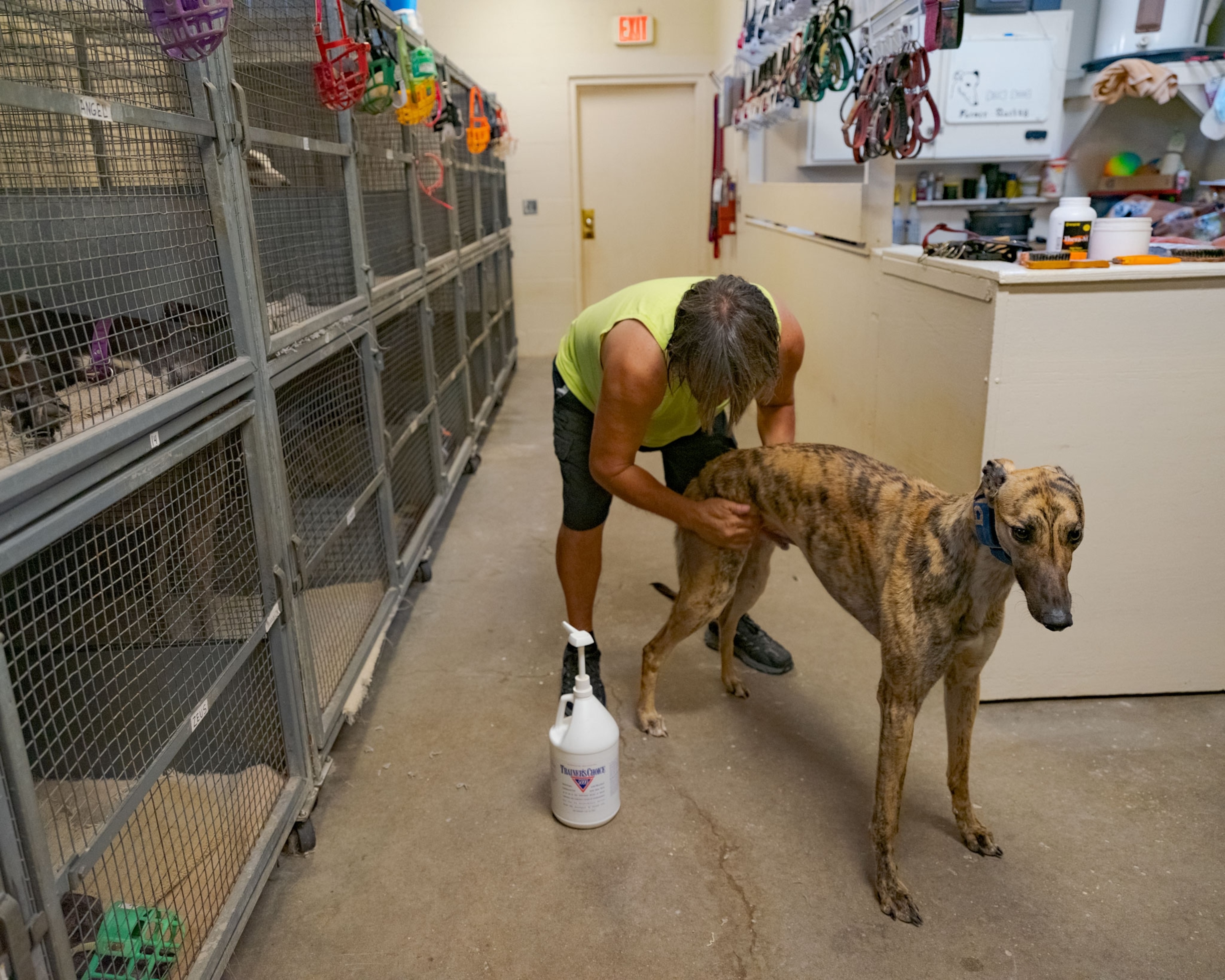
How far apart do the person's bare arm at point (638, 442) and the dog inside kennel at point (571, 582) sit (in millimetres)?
11

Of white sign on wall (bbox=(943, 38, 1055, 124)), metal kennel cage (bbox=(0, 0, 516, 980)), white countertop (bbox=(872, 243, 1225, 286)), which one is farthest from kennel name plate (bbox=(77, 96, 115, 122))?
white sign on wall (bbox=(943, 38, 1055, 124))

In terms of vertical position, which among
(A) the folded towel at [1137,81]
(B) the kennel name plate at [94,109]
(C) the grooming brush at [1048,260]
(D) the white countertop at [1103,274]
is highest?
(A) the folded towel at [1137,81]

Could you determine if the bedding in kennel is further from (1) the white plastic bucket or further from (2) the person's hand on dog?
(1) the white plastic bucket

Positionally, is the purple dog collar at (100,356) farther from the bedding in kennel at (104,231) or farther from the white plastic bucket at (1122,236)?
the white plastic bucket at (1122,236)

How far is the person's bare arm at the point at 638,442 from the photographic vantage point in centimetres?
191

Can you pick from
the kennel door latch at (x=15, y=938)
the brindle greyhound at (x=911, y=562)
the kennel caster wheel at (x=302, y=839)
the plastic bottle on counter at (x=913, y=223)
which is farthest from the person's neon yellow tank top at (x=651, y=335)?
the plastic bottle on counter at (x=913, y=223)

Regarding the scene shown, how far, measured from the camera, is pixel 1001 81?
157 inches

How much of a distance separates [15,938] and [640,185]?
6903mm

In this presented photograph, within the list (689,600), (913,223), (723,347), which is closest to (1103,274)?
(723,347)

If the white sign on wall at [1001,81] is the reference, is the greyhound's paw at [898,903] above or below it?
below

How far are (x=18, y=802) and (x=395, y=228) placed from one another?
241 cm

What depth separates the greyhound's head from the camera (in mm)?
1442

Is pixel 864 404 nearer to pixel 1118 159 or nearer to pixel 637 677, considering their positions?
pixel 637 677

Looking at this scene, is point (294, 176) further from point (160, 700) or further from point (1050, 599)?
point (1050, 599)
